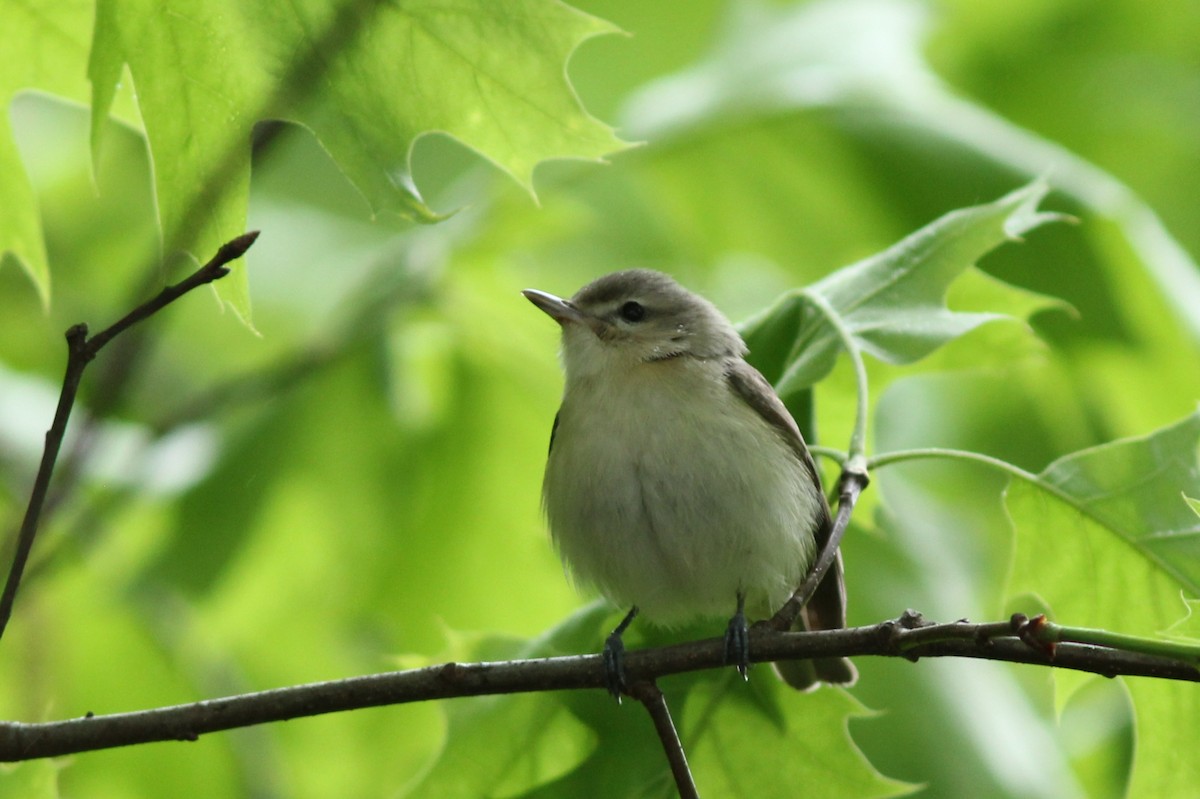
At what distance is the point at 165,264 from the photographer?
2.40 metres

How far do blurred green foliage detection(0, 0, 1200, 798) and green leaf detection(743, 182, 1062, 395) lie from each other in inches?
11.1

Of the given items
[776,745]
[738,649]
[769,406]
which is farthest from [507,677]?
[769,406]

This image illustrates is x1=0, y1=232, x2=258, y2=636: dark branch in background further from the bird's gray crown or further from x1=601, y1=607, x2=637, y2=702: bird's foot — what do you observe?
the bird's gray crown

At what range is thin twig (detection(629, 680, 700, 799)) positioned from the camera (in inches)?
97.7

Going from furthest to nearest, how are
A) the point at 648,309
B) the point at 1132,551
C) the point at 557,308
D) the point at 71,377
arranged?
the point at 648,309 < the point at 557,308 < the point at 1132,551 < the point at 71,377

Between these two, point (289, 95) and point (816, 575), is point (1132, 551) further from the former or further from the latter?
point (289, 95)

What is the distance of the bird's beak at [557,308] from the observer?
418 cm

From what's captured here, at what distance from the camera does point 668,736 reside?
2.53 metres

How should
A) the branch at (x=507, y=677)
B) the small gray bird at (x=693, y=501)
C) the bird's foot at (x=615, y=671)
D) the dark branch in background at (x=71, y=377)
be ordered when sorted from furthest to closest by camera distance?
1. the small gray bird at (x=693, y=501)
2. the bird's foot at (x=615, y=671)
3. the branch at (x=507, y=677)
4. the dark branch in background at (x=71, y=377)

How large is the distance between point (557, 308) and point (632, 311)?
281 millimetres

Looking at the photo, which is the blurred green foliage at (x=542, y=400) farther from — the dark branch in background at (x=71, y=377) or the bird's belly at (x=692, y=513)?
the dark branch in background at (x=71, y=377)

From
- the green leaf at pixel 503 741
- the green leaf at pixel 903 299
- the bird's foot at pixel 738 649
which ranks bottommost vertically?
the green leaf at pixel 503 741

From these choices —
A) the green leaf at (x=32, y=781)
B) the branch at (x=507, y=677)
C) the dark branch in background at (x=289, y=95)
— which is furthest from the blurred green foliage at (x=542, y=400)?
the branch at (x=507, y=677)

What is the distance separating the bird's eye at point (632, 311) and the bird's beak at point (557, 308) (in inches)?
5.5
